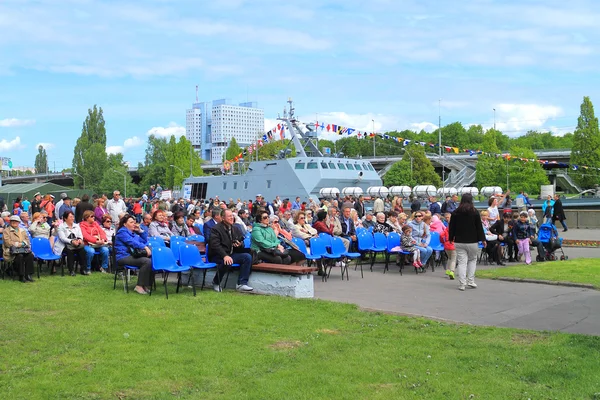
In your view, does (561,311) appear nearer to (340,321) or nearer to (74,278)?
(340,321)

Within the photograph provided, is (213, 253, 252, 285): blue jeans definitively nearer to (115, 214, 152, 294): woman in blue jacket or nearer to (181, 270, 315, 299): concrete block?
(181, 270, 315, 299): concrete block

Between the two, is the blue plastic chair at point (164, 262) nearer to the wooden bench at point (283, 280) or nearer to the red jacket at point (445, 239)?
the wooden bench at point (283, 280)

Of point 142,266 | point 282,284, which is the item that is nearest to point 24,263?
point 142,266

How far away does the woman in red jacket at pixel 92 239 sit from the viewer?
12.7 m

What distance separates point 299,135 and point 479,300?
29.1 m

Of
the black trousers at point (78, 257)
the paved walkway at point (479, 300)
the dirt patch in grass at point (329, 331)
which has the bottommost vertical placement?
the paved walkway at point (479, 300)

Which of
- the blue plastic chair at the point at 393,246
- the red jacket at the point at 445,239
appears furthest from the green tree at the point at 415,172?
the blue plastic chair at the point at 393,246

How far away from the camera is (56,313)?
27.3 ft

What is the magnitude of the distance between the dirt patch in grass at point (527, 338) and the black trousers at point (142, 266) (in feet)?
20.2

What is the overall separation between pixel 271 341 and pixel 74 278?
6.68m

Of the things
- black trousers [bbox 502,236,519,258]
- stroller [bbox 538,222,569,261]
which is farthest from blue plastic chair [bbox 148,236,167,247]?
stroller [bbox 538,222,569,261]

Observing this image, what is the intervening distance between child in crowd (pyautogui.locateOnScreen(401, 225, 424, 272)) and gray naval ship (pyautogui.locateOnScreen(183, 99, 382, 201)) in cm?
1817

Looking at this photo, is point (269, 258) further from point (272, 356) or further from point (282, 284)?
point (272, 356)

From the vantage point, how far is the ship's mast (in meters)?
37.1
